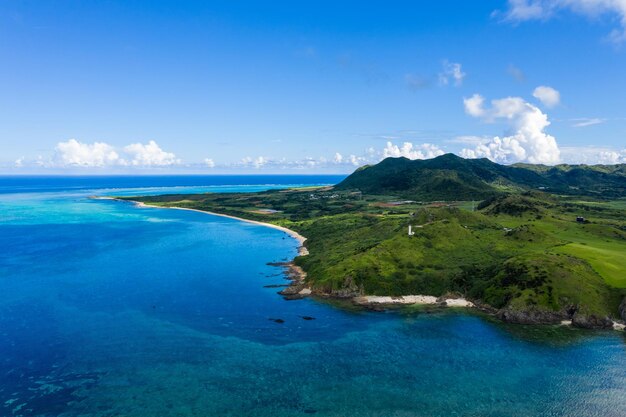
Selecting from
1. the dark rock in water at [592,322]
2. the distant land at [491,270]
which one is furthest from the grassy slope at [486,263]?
the dark rock in water at [592,322]

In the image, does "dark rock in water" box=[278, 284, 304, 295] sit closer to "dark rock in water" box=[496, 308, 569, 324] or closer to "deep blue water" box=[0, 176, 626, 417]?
"deep blue water" box=[0, 176, 626, 417]

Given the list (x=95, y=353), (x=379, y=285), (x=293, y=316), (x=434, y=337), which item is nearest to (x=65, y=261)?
(x=95, y=353)

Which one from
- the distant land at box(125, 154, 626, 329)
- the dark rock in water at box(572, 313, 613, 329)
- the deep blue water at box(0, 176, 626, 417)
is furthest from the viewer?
the distant land at box(125, 154, 626, 329)

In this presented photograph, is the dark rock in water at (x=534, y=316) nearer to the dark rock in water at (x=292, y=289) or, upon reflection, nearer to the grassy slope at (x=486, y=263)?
the grassy slope at (x=486, y=263)

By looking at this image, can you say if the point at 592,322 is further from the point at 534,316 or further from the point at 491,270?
the point at 491,270

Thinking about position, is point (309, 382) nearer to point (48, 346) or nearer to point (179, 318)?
point (179, 318)

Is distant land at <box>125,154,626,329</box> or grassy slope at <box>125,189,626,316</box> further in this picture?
grassy slope at <box>125,189,626,316</box>

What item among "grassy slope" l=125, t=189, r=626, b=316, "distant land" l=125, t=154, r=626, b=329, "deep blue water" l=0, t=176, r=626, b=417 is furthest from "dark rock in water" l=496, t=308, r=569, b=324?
"deep blue water" l=0, t=176, r=626, b=417
